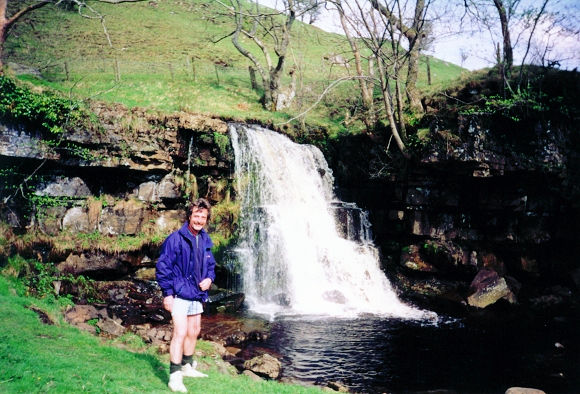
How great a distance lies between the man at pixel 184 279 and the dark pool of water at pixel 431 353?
398 cm

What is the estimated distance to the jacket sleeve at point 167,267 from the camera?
15.1 ft

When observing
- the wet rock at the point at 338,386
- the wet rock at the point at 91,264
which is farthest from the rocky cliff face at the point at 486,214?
the wet rock at the point at 91,264

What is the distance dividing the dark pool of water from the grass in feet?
8.89

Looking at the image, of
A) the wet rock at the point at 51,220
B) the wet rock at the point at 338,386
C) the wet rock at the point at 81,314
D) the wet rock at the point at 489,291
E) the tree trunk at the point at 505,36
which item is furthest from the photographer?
the tree trunk at the point at 505,36

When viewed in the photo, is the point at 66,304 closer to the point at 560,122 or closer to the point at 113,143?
the point at 113,143

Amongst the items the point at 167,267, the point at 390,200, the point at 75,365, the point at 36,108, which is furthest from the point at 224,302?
the point at 390,200

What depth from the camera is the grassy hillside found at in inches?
824

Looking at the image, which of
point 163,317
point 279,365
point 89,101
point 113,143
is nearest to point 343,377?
point 279,365

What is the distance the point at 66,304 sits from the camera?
959cm

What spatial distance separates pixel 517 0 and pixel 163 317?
Result: 19.0 m

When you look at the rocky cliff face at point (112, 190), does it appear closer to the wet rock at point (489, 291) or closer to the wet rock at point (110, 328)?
the wet rock at point (110, 328)

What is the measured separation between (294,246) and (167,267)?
1041 centimetres

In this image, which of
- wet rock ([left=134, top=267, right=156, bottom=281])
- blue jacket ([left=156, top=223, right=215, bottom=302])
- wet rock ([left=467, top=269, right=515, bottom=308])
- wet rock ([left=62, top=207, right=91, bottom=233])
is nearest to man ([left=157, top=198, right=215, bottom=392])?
blue jacket ([left=156, top=223, right=215, bottom=302])

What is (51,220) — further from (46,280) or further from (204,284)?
(204,284)
